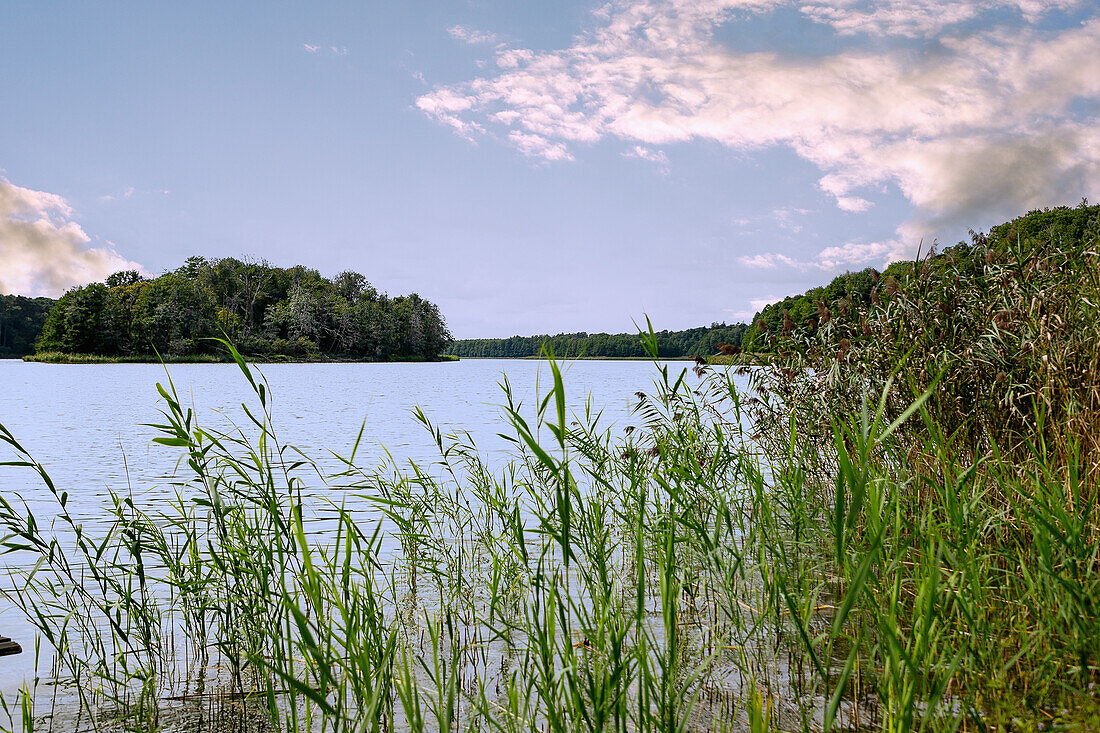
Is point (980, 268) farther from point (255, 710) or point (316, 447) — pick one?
A: point (316, 447)

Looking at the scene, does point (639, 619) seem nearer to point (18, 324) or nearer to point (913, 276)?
point (913, 276)

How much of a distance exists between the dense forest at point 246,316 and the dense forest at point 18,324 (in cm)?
521

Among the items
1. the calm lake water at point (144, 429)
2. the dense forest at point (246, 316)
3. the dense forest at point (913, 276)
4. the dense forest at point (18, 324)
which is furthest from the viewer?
the dense forest at point (18, 324)

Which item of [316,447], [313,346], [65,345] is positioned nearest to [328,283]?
[313,346]

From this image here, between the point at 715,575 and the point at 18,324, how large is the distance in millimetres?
103023

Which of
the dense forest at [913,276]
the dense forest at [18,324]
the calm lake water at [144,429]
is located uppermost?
the dense forest at [18,324]

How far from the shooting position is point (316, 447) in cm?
1388

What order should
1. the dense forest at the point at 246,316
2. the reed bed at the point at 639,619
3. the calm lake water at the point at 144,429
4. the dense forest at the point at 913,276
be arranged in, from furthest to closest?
1. the dense forest at the point at 246,316
2. the calm lake water at the point at 144,429
3. the dense forest at the point at 913,276
4. the reed bed at the point at 639,619

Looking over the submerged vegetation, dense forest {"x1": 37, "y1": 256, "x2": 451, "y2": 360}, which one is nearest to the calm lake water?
the submerged vegetation

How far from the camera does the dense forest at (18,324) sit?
8462 cm

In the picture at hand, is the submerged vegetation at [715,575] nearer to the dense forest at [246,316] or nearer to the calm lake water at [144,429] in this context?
the calm lake water at [144,429]

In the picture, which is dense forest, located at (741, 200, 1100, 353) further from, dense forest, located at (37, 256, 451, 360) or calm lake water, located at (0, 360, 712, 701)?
dense forest, located at (37, 256, 451, 360)

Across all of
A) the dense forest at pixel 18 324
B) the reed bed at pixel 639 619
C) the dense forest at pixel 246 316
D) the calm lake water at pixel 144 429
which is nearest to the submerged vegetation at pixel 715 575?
the reed bed at pixel 639 619

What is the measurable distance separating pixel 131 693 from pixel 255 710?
28.3 inches
